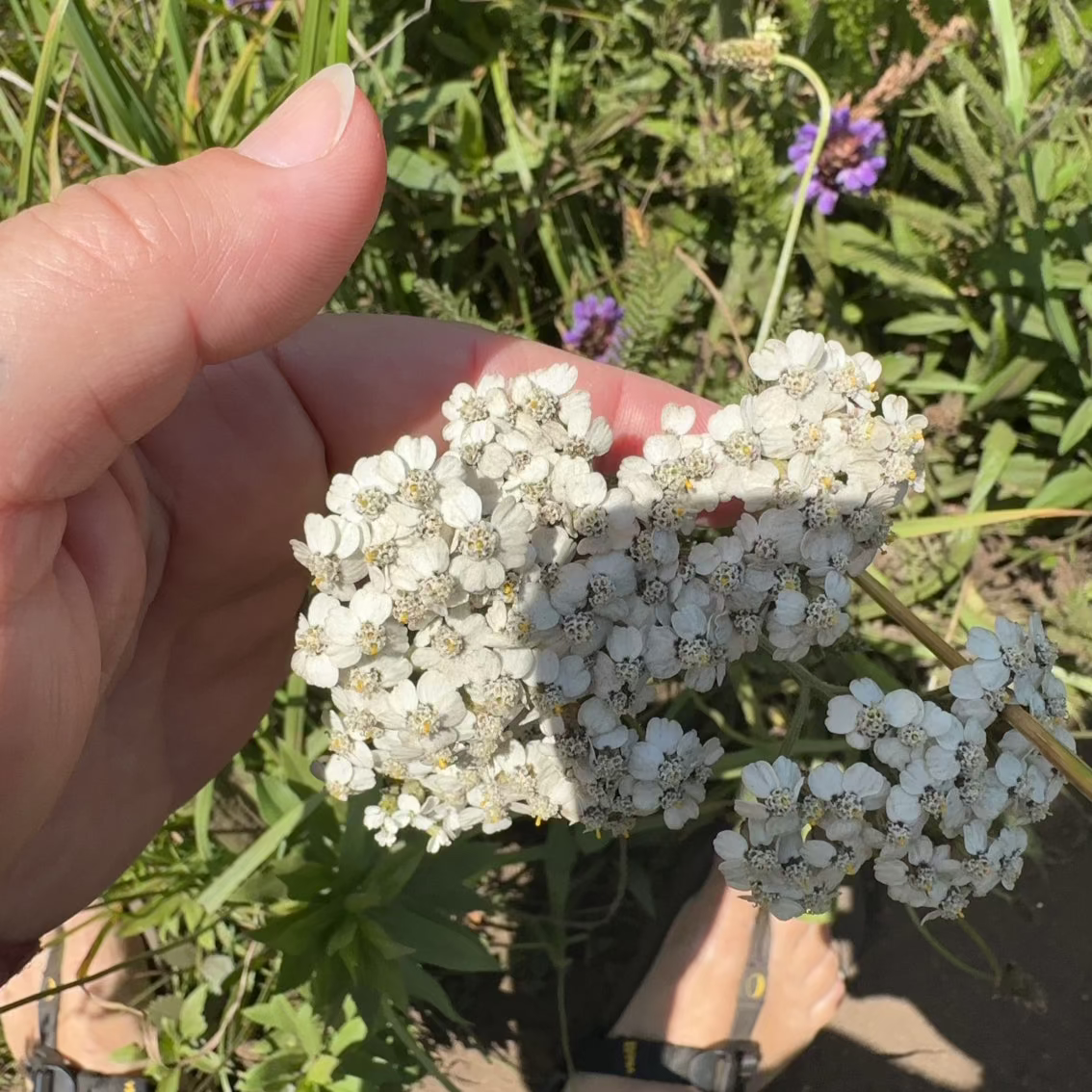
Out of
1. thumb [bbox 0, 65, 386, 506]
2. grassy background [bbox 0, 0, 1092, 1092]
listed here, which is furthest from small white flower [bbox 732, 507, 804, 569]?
thumb [bbox 0, 65, 386, 506]

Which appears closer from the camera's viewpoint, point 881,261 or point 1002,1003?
point 881,261

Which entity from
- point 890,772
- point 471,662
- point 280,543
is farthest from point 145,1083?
point 890,772

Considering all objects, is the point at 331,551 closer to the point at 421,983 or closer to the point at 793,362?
the point at 793,362

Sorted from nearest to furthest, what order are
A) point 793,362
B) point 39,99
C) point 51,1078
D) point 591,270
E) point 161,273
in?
point 161,273 → point 793,362 → point 39,99 → point 591,270 → point 51,1078

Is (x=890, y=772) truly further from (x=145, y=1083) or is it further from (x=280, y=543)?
(x=145, y=1083)

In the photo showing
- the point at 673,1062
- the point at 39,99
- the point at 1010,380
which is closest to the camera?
the point at 39,99

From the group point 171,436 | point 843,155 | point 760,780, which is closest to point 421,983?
point 760,780

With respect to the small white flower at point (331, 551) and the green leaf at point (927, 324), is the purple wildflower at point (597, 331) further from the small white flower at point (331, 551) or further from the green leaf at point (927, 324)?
the small white flower at point (331, 551)

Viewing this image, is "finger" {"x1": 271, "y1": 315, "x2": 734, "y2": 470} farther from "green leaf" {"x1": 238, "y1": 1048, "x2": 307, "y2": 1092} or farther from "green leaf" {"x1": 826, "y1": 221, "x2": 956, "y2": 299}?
"green leaf" {"x1": 238, "y1": 1048, "x2": 307, "y2": 1092}
